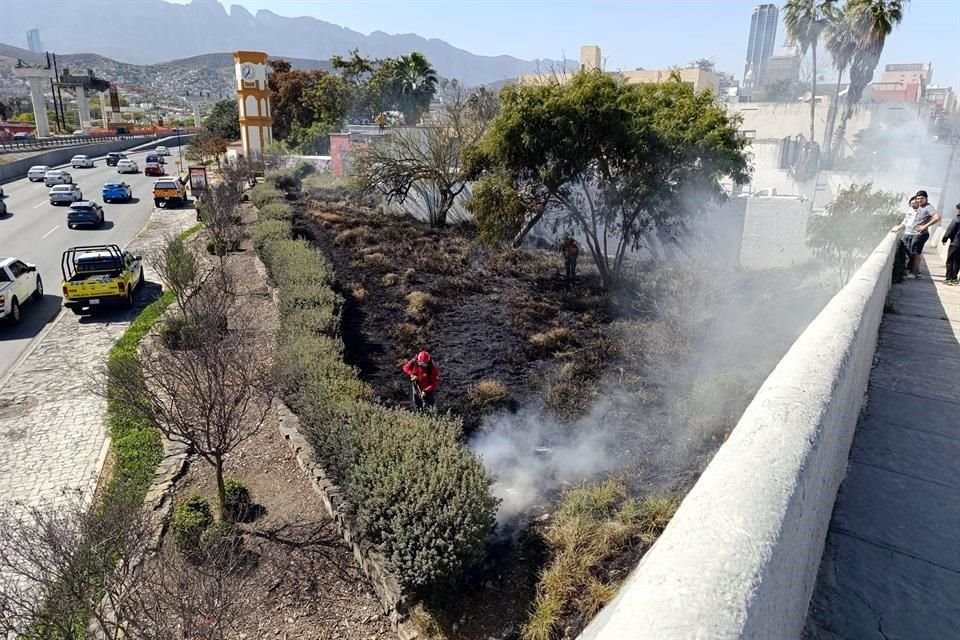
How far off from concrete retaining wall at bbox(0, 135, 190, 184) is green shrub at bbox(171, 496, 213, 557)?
51.1 meters

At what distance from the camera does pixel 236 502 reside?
25.7ft

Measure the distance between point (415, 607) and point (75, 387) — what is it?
391 inches

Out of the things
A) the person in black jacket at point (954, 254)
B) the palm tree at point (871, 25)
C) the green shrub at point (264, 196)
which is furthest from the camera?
the palm tree at point (871, 25)

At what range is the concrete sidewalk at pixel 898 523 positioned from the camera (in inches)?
118

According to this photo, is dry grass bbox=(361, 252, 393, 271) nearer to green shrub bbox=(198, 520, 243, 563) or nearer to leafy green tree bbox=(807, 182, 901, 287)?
leafy green tree bbox=(807, 182, 901, 287)

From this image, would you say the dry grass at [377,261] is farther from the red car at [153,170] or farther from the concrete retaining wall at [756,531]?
the red car at [153,170]

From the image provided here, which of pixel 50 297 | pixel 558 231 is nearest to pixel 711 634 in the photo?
pixel 50 297

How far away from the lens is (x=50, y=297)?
18422 millimetres

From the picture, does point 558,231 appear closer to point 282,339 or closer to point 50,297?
point 282,339

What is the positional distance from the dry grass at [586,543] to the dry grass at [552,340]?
604cm

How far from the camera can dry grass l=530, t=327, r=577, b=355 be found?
13.3 metres

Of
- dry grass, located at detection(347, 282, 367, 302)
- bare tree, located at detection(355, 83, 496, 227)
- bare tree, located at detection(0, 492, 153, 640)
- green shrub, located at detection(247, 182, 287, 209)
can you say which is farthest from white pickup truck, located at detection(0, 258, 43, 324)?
bare tree, located at detection(355, 83, 496, 227)

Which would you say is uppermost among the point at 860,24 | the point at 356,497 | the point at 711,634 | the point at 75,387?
the point at 860,24

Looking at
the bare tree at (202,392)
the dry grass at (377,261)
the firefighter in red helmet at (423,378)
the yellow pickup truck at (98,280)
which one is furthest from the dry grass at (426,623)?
the dry grass at (377,261)
